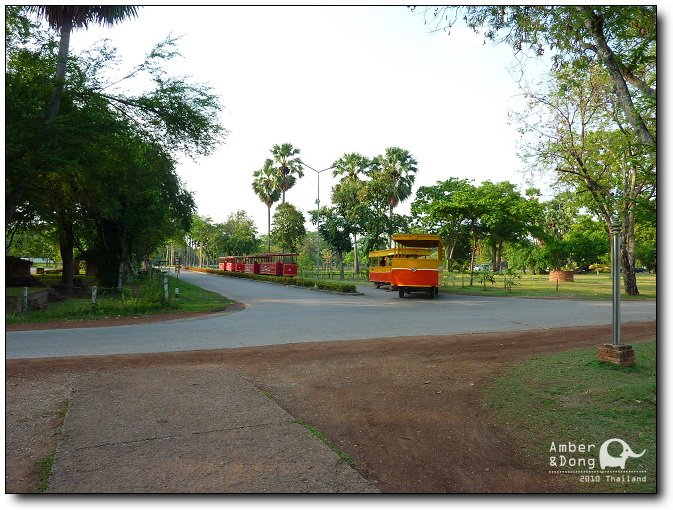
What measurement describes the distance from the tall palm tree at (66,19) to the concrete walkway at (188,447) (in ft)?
16.6

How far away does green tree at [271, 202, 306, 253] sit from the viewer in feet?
143

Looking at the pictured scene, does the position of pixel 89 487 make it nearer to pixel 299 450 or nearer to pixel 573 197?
pixel 299 450

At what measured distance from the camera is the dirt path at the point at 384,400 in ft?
12.2

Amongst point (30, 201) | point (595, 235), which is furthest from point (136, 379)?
point (595, 235)

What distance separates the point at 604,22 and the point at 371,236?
32538mm

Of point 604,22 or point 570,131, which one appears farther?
point 570,131

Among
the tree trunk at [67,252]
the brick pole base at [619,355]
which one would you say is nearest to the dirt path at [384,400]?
the brick pole base at [619,355]

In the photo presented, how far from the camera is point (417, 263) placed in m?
23.6

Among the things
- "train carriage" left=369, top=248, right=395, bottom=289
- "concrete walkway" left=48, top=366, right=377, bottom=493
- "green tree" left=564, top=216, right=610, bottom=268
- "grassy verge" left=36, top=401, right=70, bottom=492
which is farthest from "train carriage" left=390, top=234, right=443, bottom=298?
"green tree" left=564, top=216, right=610, bottom=268

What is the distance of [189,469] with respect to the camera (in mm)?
3654

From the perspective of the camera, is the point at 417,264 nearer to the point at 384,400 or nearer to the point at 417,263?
the point at 417,263

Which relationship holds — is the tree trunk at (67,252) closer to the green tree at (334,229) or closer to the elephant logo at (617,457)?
the green tree at (334,229)

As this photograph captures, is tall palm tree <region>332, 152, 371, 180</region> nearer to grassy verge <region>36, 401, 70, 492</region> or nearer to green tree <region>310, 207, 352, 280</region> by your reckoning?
green tree <region>310, 207, 352, 280</region>

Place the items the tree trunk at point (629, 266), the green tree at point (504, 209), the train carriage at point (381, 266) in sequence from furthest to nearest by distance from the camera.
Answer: the green tree at point (504, 209) → the train carriage at point (381, 266) → the tree trunk at point (629, 266)
